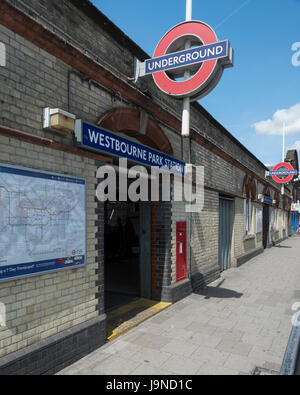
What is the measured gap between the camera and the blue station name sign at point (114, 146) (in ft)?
13.4

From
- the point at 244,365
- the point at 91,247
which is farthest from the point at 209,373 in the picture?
the point at 91,247

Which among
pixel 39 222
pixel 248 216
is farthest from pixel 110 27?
pixel 248 216

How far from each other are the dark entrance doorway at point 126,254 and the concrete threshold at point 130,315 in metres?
0.25

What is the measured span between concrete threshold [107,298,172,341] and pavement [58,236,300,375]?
4.6 inches

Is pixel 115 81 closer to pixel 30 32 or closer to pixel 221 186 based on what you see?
pixel 30 32

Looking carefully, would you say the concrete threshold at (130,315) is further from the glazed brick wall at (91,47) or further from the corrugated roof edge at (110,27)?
the corrugated roof edge at (110,27)

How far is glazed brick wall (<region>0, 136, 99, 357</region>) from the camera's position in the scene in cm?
329

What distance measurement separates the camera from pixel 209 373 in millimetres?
3787

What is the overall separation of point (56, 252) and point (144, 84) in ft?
12.4

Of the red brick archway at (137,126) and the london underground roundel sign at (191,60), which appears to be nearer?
the red brick archway at (137,126)

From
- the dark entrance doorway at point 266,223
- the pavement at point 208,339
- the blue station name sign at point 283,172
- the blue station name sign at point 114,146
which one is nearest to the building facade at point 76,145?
the blue station name sign at point 114,146

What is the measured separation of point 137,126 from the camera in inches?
223

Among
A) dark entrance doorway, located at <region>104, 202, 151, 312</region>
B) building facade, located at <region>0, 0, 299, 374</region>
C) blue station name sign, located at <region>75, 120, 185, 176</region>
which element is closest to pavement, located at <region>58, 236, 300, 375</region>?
building facade, located at <region>0, 0, 299, 374</region>

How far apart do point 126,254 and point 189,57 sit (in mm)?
8834
